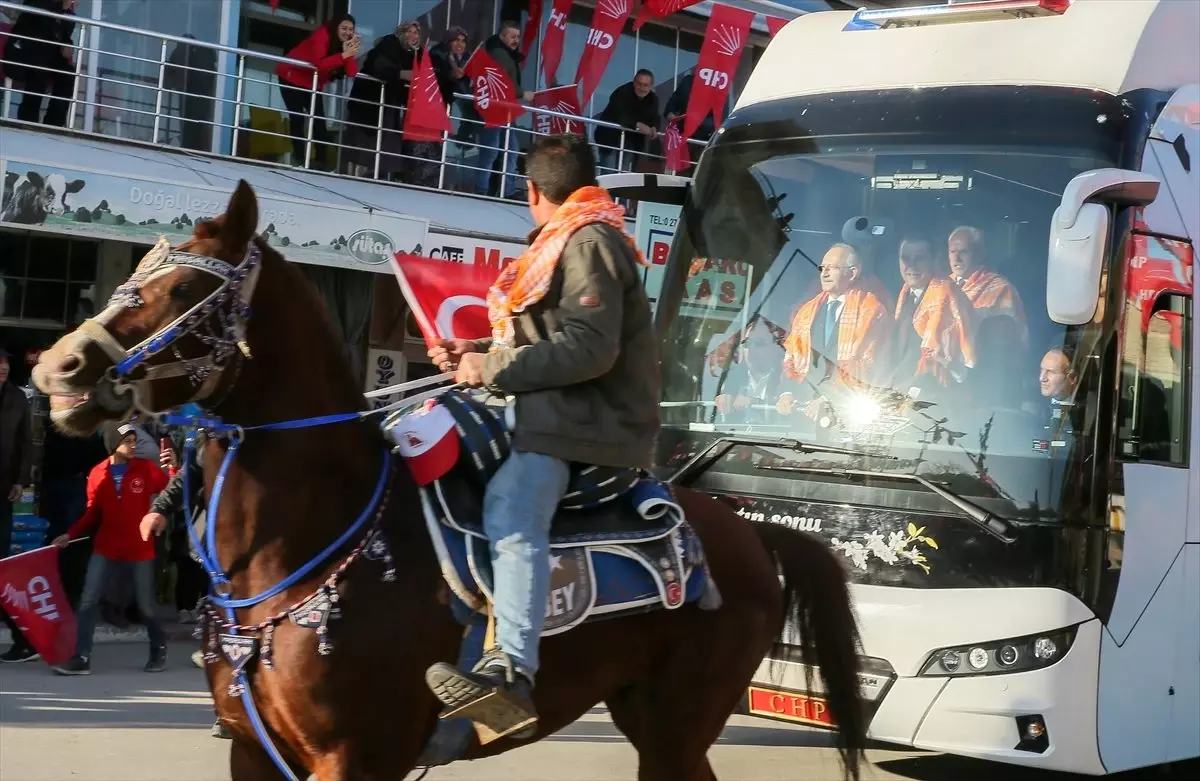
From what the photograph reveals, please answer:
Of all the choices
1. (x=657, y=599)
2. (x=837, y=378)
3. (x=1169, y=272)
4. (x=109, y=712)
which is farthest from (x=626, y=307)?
(x=109, y=712)

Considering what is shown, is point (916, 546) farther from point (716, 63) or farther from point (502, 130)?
point (716, 63)

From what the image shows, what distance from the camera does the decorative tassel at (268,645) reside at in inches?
160

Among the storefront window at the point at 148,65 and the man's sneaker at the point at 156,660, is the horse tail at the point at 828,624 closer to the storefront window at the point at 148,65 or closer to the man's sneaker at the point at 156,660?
the man's sneaker at the point at 156,660

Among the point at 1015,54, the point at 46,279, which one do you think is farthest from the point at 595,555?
the point at 46,279

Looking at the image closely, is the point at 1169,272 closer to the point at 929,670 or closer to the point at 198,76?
the point at 929,670

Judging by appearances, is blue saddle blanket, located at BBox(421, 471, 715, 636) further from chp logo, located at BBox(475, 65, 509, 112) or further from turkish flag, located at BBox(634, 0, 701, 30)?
turkish flag, located at BBox(634, 0, 701, 30)

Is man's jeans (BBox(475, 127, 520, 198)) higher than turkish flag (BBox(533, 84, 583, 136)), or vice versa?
turkish flag (BBox(533, 84, 583, 136))

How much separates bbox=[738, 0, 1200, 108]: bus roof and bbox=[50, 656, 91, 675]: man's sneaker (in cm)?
580

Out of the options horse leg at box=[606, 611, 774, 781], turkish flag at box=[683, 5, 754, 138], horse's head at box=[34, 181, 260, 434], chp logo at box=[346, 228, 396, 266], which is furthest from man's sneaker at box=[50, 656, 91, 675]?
turkish flag at box=[683, 5, 754, 138]

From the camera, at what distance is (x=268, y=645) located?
4.08 meters

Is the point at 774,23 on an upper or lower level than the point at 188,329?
upper

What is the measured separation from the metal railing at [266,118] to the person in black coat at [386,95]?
0.02m

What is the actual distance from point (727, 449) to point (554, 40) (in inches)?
430

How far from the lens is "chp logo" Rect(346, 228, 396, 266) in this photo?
43.7ft
